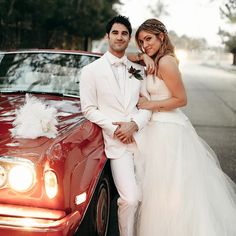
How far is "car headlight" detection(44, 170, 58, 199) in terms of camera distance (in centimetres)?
254

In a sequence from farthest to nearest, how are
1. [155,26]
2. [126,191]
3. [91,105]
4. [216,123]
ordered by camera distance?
1. [216,123]
2. [155,26]
3. [91,105]
4. [126,191]

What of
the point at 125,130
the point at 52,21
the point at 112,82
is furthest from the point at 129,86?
the point at 52,21

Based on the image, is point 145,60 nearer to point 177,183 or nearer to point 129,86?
point 129,86

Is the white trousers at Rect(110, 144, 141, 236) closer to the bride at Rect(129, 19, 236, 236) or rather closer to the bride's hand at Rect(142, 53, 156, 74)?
the bride at Rect(129, 19, 236, 236)

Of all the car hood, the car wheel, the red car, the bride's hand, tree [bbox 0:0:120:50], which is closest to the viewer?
the red car

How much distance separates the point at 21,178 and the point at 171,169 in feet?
4.18

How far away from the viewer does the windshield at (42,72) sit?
4.16 m

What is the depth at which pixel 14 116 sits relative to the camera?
10.5 ft

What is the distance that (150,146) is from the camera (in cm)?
342

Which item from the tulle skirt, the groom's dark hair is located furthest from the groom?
the tulle skirt

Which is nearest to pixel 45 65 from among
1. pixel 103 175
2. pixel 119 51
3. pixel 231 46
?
pixel 119 51

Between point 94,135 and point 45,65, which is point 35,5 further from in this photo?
point 94,135

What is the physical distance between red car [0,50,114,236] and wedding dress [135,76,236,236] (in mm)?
376

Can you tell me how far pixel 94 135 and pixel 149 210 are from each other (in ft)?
2.34
